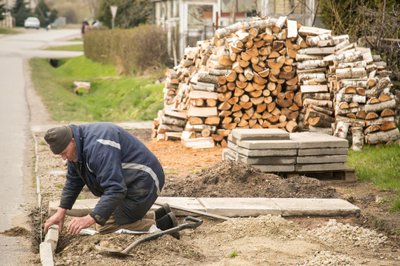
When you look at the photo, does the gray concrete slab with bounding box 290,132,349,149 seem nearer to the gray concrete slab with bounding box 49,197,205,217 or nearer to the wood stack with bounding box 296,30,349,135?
the gray concrete slab with bounding box 49,197,205,217

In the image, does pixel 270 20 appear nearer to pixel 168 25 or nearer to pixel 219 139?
pixel 219 139

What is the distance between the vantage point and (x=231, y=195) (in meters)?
10.6

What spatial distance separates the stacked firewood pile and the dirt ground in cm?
341

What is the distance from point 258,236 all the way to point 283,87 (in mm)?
7649

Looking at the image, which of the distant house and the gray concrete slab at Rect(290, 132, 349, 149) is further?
the distant house

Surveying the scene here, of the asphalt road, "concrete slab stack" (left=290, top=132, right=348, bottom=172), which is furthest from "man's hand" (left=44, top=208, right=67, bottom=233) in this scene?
"concrete slab stack" (left=290, top=132, right=348, bottom=172)

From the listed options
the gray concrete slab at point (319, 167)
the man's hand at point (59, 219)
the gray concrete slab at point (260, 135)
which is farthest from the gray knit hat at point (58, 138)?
the gray concrete slab at point (319, 167)

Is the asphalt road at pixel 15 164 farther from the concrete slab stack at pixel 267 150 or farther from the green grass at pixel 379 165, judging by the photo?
the green grass at pixel 379 165

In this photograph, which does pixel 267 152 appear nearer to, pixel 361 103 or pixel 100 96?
pixel 361 103

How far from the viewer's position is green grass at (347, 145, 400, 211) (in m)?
12.1

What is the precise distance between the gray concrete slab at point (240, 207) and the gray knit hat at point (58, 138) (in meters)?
2.48

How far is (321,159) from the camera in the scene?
1206cm

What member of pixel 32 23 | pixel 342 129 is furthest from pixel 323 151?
pixel 32 23

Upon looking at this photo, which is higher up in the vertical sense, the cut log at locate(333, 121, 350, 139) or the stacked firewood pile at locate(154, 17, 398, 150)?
the stacked firewood pile at locate(154, 17, 398, 150)
